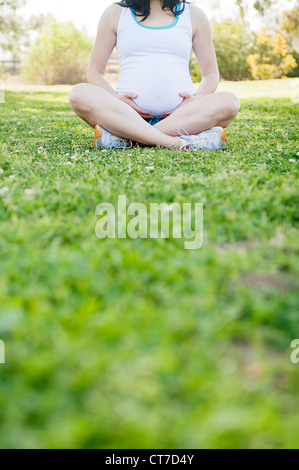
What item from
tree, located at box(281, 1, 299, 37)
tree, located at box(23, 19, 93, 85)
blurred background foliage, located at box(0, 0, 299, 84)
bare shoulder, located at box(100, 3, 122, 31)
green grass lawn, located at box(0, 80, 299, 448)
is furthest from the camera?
tree, located at box(23, 19, 93, 85)

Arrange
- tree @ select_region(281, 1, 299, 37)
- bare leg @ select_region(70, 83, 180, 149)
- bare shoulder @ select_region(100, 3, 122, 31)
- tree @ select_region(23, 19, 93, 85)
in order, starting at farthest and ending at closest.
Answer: tree @ select_region(23, 19, 93, 85) → tree @ select_region(281, 1, 299, 37) → bare shoulder @ select_region(100, 3, 122, 31) → bare leg @ select_region(70, 83, 180, 149)

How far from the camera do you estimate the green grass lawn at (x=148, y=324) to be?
3.39ft

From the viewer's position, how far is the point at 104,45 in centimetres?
455

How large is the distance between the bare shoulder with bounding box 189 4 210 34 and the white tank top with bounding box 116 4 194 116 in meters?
0.17

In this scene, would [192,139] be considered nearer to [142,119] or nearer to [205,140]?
[205,140]

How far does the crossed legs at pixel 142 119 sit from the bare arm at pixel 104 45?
39cm

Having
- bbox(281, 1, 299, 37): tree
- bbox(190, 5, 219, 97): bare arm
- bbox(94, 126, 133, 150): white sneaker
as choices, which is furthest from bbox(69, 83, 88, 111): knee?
bbox(281, 1, 299, 37): tree

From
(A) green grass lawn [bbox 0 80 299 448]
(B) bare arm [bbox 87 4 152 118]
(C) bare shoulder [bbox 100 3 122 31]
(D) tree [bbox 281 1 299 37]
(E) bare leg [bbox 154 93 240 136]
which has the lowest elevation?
(A) green grass lawn [bbox 0 80 299 448]

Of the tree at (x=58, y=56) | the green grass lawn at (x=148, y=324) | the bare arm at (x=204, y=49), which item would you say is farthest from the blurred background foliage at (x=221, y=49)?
the green grass lawn at (x=148, y=324)

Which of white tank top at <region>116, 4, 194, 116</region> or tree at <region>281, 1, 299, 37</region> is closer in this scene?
white tank top at <region>116, 4, 194, 116</region>

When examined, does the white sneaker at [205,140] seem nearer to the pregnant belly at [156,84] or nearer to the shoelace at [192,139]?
the shoelace at [192,139]

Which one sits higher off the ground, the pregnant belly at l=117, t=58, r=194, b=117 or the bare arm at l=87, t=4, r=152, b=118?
the bare arm at l=87, t=4, r=152, b=118

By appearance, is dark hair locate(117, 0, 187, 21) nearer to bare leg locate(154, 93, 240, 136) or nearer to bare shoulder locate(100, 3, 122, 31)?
bare shoulder locate(100, 3, 122, 31)

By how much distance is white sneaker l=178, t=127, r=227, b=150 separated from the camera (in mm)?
4203
